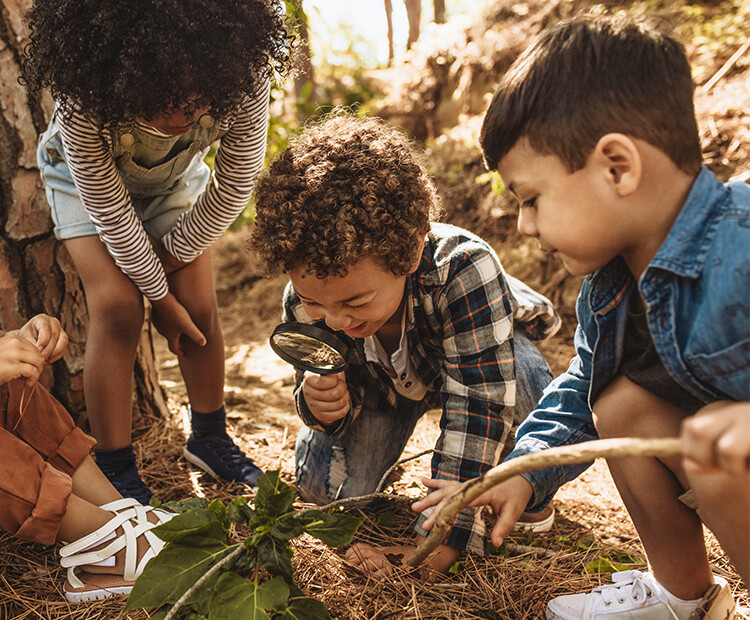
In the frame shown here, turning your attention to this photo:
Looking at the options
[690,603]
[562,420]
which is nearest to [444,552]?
[562,420]

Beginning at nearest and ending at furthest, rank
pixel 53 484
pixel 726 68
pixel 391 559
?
pixel 53 484, pixel 391 559, pixel 726 68

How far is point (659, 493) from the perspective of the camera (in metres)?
1.38

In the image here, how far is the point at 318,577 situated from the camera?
1.70 meters

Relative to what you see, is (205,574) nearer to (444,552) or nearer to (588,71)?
(444,552)

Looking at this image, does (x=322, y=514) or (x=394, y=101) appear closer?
(x=322, y=514)

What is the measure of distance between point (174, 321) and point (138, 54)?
2.96 ft

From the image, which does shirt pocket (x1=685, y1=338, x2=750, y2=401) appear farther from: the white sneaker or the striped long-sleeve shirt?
the striped long-sleeve shirt

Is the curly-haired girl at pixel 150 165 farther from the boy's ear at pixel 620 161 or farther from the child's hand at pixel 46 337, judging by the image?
the boy's ear at pixel 620 161

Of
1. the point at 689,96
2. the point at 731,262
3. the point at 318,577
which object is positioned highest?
the point at 689,96

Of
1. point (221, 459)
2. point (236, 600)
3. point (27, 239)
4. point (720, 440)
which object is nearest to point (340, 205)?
point (236, 600)

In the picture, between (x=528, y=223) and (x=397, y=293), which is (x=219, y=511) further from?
(x=528, y=223)

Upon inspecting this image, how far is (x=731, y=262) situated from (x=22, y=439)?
5.88 ft

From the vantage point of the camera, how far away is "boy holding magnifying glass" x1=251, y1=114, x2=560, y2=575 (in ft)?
5.47

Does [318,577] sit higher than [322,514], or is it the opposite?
[322,514]
